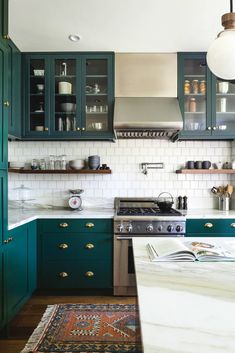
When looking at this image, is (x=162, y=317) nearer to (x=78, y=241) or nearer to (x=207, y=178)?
(x=78, y=241)

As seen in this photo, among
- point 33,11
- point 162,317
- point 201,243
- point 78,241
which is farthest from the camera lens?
point 78,241

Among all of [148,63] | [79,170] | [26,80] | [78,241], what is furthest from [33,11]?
[78,241]

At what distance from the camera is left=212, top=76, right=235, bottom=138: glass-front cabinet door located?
11.0 ft

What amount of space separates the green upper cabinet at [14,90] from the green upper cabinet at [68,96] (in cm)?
9

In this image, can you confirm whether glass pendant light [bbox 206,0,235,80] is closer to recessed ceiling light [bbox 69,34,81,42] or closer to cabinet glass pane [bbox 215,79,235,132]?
recessed ceiling light [bbox 69,34,81,42]

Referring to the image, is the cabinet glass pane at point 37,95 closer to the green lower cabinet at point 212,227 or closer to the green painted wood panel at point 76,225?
the green painted wood panel at point 76,225

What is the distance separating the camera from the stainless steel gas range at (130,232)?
10.1ft

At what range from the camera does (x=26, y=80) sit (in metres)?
3.36

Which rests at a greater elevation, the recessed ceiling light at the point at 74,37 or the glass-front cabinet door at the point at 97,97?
the recessed ceiling light at the point at 74,37

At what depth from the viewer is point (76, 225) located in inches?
123

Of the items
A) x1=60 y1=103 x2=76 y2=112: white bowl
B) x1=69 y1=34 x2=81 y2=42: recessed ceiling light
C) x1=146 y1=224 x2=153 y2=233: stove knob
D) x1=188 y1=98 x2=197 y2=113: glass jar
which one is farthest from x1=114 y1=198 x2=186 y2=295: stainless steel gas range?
x1=69 y1=34 x2=81 y2=42: recessed ceiling light

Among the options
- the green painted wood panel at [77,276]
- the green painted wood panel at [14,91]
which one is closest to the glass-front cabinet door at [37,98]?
the green painted wood panel at [14,91]

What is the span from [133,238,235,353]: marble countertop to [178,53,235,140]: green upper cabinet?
232 centimetres

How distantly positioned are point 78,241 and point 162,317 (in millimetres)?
2440
